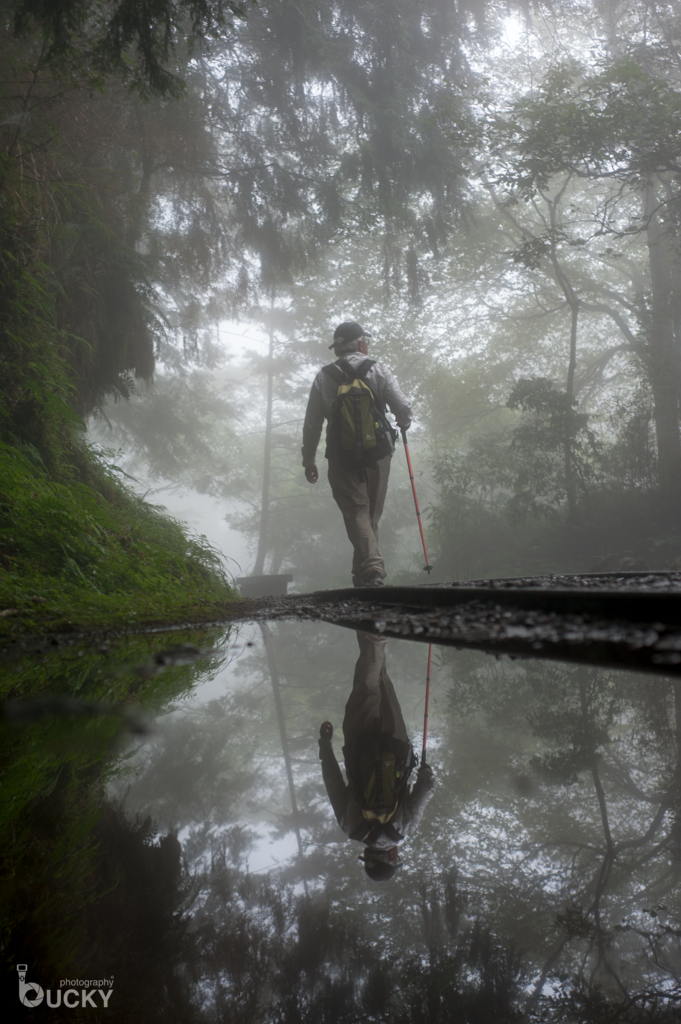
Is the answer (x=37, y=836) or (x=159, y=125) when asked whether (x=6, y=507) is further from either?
(x=159, y=125)

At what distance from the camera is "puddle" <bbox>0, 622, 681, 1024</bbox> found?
0.58m

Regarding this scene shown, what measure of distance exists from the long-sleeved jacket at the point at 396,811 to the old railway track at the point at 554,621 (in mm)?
540

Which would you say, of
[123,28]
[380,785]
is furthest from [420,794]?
[123,28]

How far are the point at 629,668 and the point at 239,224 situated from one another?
10.5 m

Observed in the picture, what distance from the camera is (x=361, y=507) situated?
5.27m

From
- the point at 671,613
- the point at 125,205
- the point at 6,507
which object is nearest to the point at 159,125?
the point at 125,205

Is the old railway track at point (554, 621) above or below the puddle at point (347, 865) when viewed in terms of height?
above

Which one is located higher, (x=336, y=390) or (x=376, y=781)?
(x=336, y=390)

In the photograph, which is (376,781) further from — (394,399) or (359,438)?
(394,399)

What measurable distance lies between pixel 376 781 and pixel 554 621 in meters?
1.21

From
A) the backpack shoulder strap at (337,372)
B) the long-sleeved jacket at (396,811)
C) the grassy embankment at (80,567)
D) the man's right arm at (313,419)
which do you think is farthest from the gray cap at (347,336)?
the long-sleeved jacket at (396,811)

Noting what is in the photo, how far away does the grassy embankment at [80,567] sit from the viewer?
9.02ft

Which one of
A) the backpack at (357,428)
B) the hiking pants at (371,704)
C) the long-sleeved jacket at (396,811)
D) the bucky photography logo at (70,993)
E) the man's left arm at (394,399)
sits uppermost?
the man's left arm at (394,399)

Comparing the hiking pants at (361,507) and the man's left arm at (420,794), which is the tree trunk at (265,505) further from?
the man's left arm at (420,794)
